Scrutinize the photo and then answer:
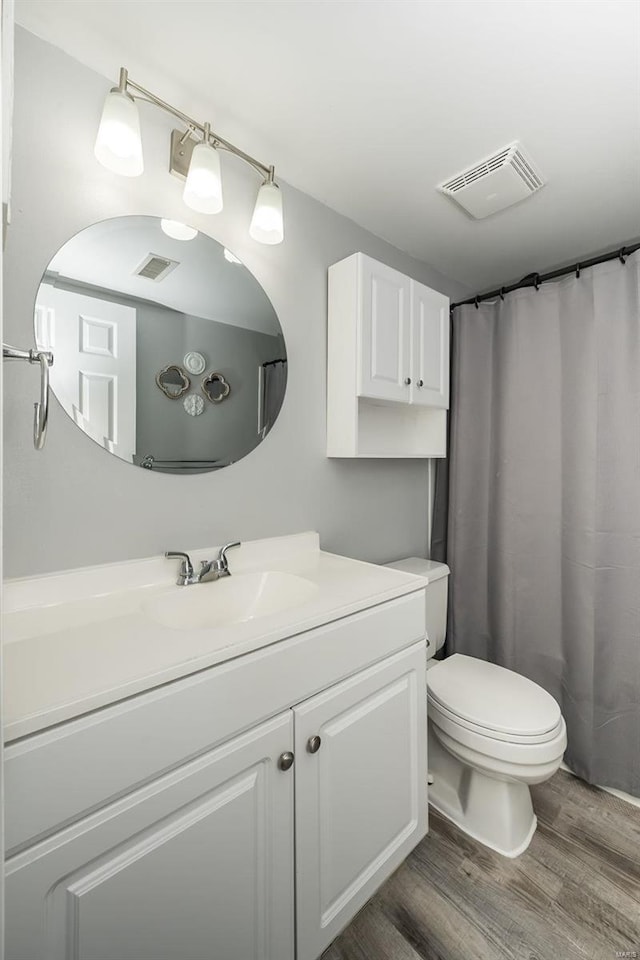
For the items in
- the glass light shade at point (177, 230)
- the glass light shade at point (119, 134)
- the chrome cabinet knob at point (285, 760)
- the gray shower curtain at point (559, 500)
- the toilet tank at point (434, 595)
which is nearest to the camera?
the chrome cabinet knob at point (285, 760)

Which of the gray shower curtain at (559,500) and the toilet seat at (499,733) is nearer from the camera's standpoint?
the toilet seat at (499,733)

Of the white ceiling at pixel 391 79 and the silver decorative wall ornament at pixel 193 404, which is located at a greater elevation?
the white ceiling at pixel 391 79

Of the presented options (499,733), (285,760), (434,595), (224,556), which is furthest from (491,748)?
(224,556)

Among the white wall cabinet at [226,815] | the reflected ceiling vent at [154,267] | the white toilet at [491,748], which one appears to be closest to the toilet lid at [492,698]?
the white toilet at [491,748]

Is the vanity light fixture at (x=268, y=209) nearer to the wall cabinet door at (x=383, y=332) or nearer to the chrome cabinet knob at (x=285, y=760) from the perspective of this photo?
the wall cabinet door at (x=383, y=332)

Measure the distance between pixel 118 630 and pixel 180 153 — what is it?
1.33m

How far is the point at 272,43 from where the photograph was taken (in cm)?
103

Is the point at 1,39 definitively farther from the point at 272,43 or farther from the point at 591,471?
the point at 591,471

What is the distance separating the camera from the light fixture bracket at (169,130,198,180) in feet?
3.97

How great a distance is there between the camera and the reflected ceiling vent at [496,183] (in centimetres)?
138

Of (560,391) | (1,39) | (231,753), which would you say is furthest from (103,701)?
(560,391)

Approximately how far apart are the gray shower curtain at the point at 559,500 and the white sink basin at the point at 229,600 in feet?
3.80

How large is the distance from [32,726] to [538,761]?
137cm

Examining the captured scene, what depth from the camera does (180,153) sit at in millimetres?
1221
